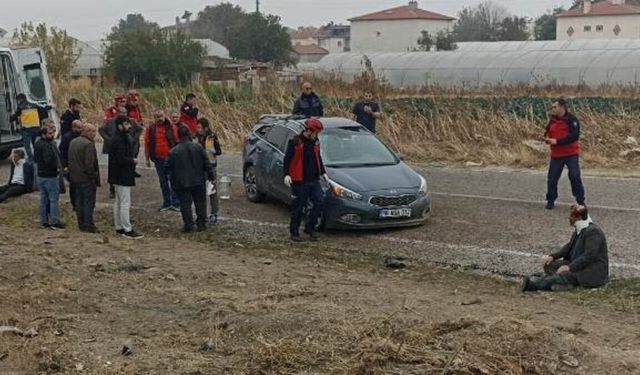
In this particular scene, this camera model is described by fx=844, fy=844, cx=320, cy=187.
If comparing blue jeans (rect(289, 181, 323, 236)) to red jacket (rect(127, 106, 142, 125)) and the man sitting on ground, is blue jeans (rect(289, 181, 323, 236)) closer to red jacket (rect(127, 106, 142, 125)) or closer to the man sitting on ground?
red jacket (rect(127, 106, 142, 125))

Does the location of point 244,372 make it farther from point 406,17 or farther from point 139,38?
point 406,17

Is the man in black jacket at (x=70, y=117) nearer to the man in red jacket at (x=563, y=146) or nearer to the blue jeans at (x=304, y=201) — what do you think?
the blue jeans at (x=304, y=201)

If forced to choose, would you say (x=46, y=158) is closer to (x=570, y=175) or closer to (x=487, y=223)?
(x=487, y=223)

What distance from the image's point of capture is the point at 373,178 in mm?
12148

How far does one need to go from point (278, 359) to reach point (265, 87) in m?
23.8

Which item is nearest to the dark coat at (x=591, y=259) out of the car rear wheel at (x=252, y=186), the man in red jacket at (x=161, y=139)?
the car rear wheel at (x=252, y=186)

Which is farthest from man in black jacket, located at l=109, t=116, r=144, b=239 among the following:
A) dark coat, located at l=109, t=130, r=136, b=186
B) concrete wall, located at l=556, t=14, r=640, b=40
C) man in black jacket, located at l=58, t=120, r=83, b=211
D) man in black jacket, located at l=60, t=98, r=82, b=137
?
concrete wall, located at l=556, t=14, r=640, b=40

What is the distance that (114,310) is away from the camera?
8.01 m

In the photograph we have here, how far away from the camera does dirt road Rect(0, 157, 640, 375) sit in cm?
622

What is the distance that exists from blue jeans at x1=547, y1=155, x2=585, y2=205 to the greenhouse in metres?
23.3

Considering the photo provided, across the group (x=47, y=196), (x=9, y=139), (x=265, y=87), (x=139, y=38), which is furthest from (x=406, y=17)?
(x=47, y=196)

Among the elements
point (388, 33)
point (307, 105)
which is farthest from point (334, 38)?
point (307, 105)

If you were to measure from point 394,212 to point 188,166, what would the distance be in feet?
9.78

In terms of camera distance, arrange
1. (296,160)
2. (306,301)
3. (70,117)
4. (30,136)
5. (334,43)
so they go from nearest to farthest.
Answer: (306,301) → (296,160) → (70,117) → (30,136) → (334,43)
